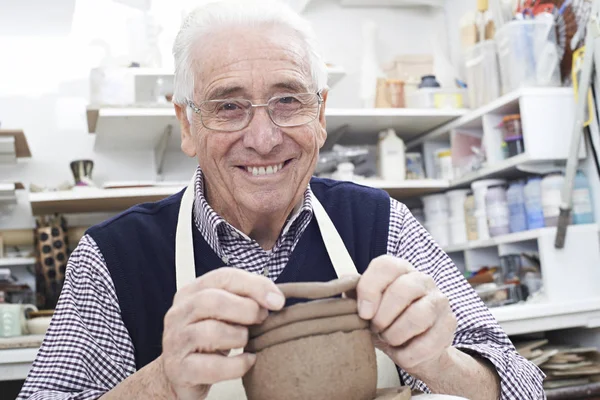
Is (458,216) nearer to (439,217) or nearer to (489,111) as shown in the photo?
(439,217)

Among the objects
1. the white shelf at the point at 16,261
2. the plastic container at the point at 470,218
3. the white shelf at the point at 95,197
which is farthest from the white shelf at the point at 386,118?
the white shelf at the point at 16,261

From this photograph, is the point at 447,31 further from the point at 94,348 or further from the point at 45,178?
the point at 94,348

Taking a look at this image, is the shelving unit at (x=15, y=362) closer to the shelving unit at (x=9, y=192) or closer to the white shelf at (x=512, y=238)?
the shelving unit at (x=9, y=192)

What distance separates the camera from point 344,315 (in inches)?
33.1

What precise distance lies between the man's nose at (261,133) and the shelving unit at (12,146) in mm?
1715

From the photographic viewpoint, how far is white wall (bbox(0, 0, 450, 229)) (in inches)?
116

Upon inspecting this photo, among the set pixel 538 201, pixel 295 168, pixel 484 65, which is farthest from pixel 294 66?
pixel 484 65

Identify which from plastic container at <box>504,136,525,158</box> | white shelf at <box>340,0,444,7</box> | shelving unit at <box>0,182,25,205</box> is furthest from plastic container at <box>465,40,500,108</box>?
shelving unit at <box>0,182,25,205</box>

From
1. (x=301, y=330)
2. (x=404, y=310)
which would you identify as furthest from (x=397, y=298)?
(x=301, y=330)

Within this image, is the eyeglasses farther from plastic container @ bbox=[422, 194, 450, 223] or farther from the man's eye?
plastic container @ bbox=[422, 194, 450, 223]

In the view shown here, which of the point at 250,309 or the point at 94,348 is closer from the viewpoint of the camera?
the point at 250,309

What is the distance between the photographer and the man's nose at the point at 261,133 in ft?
4.09

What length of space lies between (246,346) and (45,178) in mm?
2385

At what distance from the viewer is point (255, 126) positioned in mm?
1246
